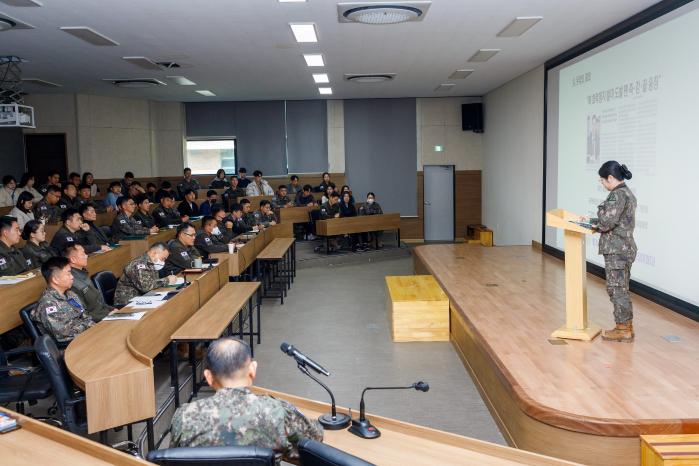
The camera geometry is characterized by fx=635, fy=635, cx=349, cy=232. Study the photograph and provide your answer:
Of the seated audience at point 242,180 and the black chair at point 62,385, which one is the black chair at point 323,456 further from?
the seated audience at point 242,180

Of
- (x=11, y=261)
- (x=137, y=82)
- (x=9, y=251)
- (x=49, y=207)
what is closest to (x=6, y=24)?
(x=9, y=251)

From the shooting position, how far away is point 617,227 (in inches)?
198

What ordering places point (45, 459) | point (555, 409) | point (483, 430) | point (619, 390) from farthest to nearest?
point (483, 430)
point (619, 390)
point (555, 409)
point (45, 459)

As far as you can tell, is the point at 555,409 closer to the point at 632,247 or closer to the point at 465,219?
the point at 632,247

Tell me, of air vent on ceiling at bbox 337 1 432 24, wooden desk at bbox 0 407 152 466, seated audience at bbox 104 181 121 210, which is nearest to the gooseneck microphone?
wooden desk at bbox 0 407 152 466

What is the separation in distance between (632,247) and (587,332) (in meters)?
0.82

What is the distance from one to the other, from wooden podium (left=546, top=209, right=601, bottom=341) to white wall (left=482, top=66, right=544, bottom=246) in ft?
18.9

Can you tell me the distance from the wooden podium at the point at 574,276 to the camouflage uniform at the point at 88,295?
377 cm

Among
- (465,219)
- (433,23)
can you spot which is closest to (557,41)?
(433,23)

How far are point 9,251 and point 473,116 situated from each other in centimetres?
1128

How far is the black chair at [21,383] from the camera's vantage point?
4.00 meters

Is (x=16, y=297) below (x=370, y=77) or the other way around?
below

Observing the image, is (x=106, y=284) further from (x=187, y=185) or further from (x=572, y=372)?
(x=187, y=185)

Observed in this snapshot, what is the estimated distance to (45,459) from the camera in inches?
92.5
